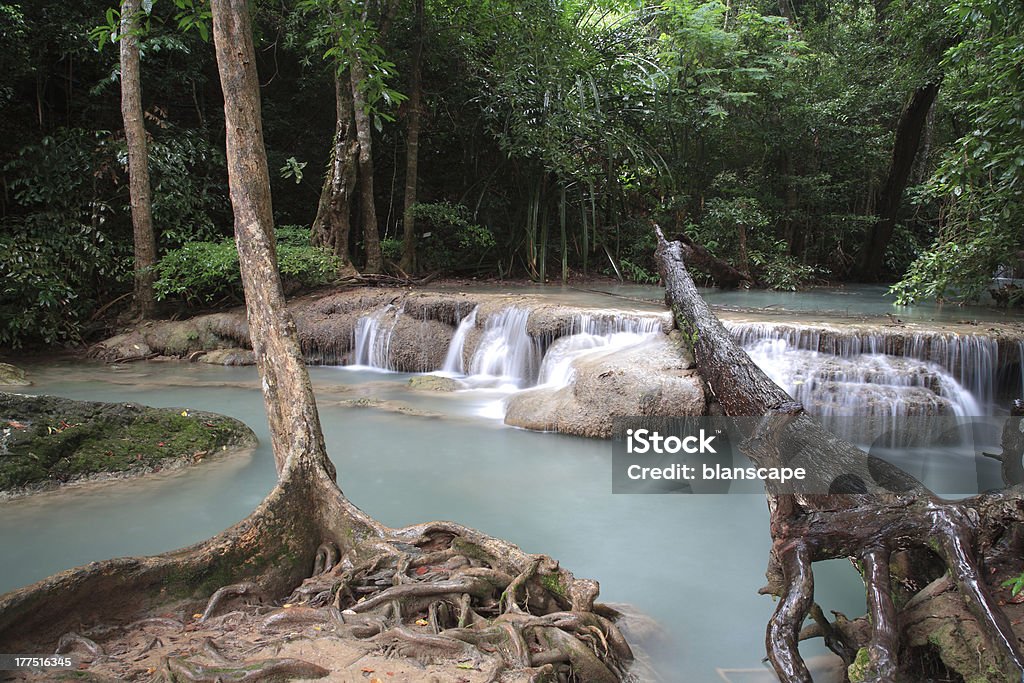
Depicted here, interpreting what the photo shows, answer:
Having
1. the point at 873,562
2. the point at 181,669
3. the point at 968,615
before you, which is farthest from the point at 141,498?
the point at 968,615

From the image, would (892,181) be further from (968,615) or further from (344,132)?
(968,615)

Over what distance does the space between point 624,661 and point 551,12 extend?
1099 centimetres

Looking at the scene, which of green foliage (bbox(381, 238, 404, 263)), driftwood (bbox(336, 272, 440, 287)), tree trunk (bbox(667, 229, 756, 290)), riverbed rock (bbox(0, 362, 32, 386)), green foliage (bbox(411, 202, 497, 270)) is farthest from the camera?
green foliage (bbox(381, 238, 404, 263))

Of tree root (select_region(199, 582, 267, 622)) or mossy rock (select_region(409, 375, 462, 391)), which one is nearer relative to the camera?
tree root (select_region(199, 582, 267, 622))

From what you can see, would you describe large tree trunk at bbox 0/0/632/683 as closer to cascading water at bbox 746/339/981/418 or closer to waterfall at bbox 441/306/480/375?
cascading water at bbox 746/339/981/418

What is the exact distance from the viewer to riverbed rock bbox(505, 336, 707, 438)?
6352 mm

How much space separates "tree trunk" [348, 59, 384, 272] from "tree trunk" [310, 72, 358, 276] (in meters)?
0.14

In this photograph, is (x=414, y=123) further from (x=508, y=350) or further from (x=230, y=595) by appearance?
(x=230, y=595)

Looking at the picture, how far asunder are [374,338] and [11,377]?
4.17 m

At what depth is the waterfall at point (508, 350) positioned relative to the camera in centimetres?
866

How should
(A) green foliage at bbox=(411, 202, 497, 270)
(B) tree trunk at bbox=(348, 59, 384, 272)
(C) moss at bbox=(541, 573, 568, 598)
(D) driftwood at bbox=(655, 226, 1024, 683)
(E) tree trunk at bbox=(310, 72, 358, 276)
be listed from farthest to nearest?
(A) green foliage at bbox=(411, 202, 497, 270) → (E) tree trunk at bbox=(310, 72, 358, 276) → (B) tree trunk at bbox=(348, 59, 384, 272) → (C) moss at bbox=(541, 573, 568, 598) → (D) driftwood at bbox=(655, 226, 1024, 683)

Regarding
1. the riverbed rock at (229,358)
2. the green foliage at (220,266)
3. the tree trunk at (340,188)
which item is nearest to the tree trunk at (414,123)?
the tree trunk at (340,188)

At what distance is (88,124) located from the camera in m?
11.1

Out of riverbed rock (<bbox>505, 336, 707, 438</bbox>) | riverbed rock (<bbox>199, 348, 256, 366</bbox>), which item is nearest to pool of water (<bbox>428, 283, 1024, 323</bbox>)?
riverbed rock (<bbox>505, 336, 707, 438</bbox>)
